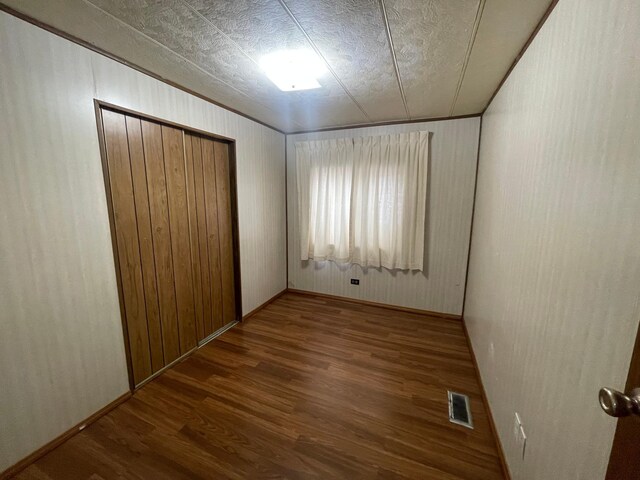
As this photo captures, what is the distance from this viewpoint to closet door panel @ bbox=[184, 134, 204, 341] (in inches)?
87.3

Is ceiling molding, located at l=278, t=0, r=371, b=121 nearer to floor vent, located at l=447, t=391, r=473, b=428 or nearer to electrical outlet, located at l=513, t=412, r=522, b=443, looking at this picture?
electrical outlet, located at l=513, t=412, r=522, b=443

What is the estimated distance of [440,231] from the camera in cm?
298

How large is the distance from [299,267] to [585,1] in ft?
11.2

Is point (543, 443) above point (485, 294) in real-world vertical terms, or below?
below

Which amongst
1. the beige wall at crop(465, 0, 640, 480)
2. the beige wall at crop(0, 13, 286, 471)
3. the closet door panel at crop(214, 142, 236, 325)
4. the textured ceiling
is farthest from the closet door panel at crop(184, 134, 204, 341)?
the beige wall at crop(465, 0, 640, 480)

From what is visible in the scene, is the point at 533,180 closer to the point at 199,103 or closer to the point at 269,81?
the point at 269,81

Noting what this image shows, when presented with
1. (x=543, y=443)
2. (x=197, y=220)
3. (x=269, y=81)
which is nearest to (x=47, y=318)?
(x=197, y=220)

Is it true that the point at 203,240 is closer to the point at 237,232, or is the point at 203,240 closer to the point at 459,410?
the point at 237,232

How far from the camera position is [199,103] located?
87.8 inches

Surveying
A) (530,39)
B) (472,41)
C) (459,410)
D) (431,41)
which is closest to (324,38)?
(431,41)

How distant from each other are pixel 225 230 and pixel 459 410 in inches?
101

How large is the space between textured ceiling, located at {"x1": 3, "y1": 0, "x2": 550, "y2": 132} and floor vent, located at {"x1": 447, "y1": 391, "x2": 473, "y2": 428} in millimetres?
2333

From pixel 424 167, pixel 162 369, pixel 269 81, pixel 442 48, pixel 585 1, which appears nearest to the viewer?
pixel 585 1

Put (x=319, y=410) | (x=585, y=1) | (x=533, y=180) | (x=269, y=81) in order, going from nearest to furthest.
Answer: (x=585, y=1), (x=533, y=180), (x=319, y=410), (x=269, y=81)
